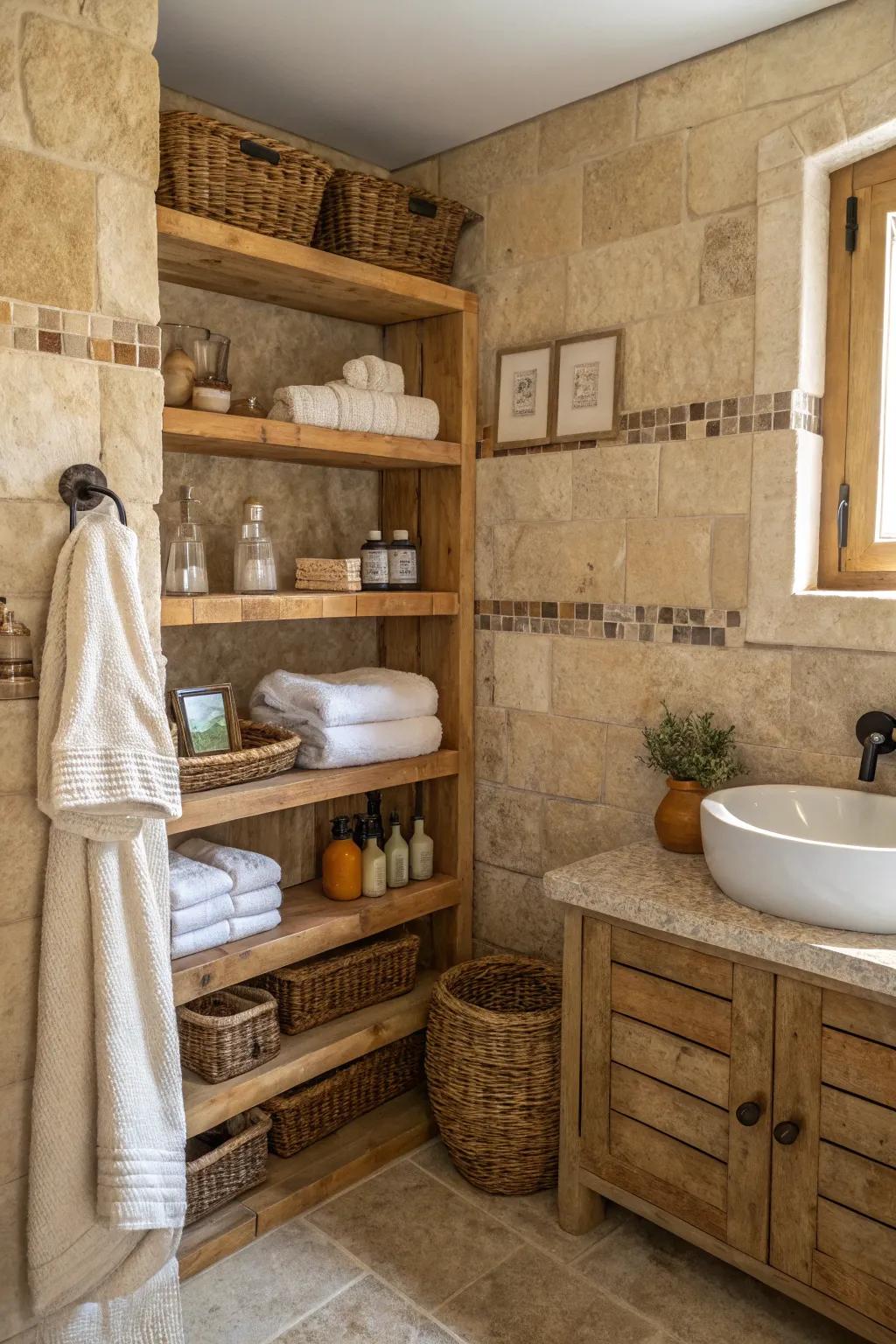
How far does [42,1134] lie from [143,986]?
10.5 inches

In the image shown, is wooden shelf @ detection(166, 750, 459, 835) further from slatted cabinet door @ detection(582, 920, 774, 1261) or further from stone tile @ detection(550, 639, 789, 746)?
slatted cabinet door @ detection(582, 920, 774, 1261)

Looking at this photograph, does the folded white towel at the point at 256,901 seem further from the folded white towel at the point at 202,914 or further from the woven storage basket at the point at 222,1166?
the woven storage basket at the point at 222,1166

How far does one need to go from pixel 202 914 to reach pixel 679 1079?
97cm

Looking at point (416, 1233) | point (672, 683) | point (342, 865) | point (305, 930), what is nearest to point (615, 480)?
point (672, 683)

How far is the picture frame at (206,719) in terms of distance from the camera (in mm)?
2168

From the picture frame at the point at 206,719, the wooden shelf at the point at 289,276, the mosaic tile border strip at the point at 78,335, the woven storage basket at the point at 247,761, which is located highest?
the wooden shelf at the point at 289,276

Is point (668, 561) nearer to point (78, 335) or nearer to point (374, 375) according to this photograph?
point (374, 375)

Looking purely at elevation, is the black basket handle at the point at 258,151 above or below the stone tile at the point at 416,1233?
above

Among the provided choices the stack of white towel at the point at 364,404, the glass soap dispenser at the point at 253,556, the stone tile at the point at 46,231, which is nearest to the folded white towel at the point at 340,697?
the glass soap dispenser at the point at 253,556

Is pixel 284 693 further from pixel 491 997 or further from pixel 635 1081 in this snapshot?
pixel 635 1081

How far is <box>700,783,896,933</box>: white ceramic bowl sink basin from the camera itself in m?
1.60

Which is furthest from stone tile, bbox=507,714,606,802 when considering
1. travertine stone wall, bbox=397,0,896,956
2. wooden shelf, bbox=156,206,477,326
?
wooden shelf, bbox=156,206,477,326

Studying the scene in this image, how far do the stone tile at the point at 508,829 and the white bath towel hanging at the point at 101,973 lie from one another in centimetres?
109

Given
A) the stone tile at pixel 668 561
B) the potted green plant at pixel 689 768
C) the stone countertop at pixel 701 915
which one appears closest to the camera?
the stone countertop at pixel 701 915
